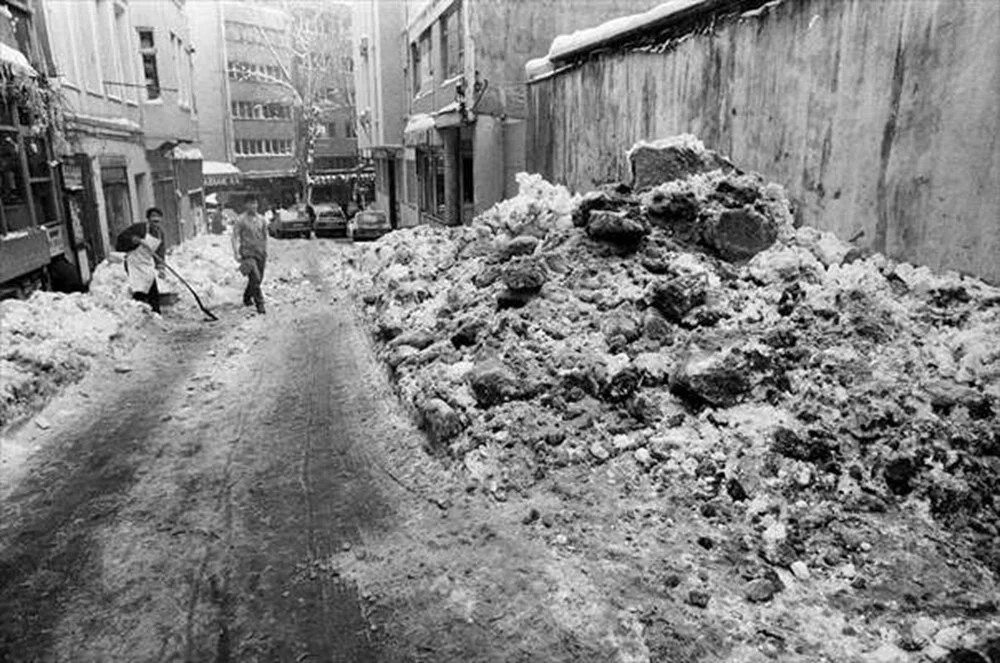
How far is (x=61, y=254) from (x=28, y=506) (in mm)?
8531

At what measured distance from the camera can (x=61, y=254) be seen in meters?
11.7

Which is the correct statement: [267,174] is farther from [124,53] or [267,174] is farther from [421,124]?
[124,53]

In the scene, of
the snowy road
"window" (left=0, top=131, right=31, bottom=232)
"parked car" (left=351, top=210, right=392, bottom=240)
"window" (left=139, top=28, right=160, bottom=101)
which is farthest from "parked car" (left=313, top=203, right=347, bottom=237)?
the snowy road

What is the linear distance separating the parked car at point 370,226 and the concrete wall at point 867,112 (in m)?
16.8

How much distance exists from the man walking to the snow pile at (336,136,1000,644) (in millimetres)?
4263

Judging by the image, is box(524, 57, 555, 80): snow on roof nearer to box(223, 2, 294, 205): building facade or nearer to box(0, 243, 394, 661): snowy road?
box(0, 243, 394, 661): snowy road

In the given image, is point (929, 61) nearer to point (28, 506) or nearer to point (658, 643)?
point (658, 643)

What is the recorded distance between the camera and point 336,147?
4769 centimetres

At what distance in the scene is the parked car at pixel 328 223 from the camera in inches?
1065

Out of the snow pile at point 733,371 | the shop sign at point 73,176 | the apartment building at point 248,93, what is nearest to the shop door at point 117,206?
the shop sign at point 73,176

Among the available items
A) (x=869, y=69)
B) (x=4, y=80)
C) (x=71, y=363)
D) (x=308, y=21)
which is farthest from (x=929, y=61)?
(x=308, y=21)

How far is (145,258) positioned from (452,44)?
11.7 meters

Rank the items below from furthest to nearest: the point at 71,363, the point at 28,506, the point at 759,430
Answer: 1. the point at 71,363
2. the point at 28,506
3. the point at 759,430

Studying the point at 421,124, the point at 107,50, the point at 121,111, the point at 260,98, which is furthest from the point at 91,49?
the point at 260,98
